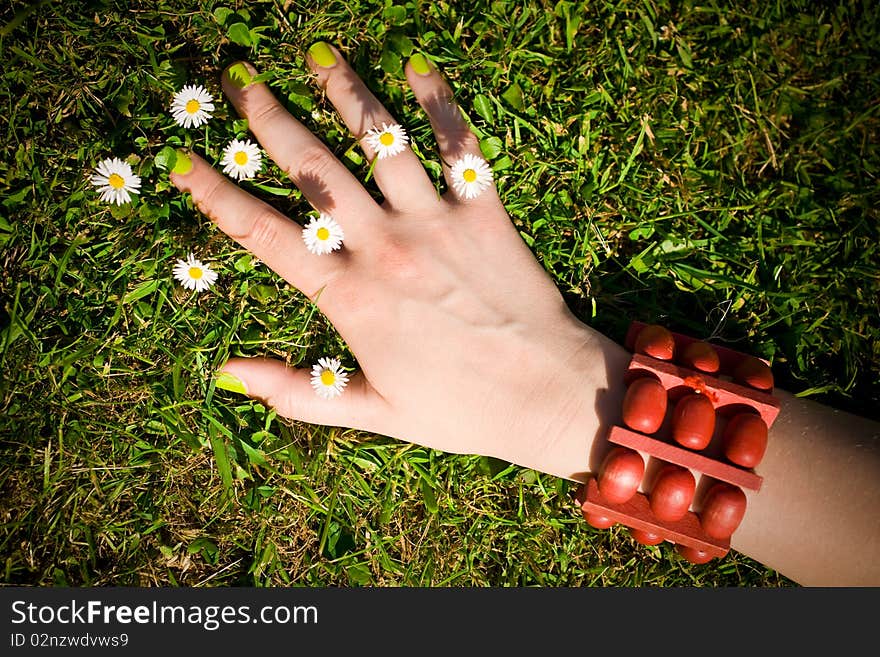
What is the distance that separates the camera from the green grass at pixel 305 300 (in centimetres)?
237

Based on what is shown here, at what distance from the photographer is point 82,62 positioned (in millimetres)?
2420

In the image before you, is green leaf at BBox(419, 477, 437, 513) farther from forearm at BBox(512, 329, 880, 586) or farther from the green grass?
forearm at BBox(512, 329, 880, 586)

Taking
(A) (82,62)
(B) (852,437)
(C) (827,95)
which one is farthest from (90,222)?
(C) (827,95)

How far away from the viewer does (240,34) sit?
2383 mm

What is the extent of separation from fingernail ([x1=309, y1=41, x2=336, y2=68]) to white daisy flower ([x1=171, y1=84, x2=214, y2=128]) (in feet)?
1.35

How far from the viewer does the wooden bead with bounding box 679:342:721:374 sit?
76.0 inches

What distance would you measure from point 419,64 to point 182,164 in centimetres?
90

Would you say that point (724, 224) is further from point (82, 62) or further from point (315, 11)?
point (82, 62)

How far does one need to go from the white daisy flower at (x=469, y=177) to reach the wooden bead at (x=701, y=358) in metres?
0.87

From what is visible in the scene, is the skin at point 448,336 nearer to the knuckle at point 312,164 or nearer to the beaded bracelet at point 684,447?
the knuckle at point 312,164

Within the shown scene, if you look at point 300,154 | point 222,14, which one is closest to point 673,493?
point 300,154

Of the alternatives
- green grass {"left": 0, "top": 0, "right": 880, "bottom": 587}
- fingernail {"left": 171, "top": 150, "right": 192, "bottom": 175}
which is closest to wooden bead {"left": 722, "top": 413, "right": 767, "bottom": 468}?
green grass {"left": 0, "top": 0, "right": 880, "bottom": 587}

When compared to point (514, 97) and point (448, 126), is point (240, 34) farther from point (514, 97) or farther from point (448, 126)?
point (514, 97)

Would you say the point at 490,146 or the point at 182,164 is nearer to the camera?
the point at 182,164
